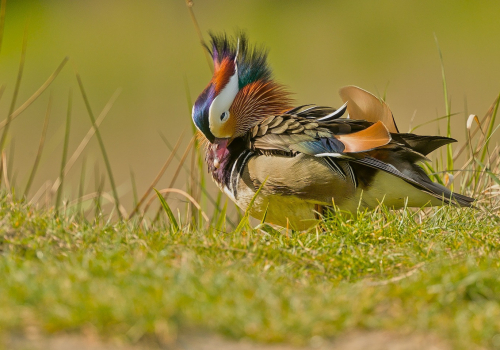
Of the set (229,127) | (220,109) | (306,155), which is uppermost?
(220,109)

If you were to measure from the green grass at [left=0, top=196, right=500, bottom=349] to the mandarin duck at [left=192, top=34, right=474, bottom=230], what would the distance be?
Result: 0.74 meters

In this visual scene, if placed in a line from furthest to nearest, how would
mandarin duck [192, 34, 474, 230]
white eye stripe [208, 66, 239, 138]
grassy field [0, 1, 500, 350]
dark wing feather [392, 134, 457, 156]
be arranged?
white eye stripe [208, 66, 239, 138] → dark wing feather [392, 134, 457, 156] → mandarin duck [192, 34, 474, 230] → grassy field [0, 1, 500, 350]

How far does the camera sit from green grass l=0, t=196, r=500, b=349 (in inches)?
72.2

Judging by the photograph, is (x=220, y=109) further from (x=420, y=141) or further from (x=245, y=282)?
(x=245, y=282)

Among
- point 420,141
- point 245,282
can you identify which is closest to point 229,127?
point 420,141

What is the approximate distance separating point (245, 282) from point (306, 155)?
1.65 meters

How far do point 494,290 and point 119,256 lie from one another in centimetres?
131

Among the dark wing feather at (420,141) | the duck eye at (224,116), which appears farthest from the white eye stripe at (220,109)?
the dark wing feather at (420,141)

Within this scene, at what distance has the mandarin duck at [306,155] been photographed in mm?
3645

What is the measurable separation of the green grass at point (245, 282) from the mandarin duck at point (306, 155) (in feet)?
2.41

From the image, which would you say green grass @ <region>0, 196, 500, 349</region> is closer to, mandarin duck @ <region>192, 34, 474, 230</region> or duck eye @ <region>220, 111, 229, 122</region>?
mandarin duck @ <region>192, 34, 474, 230</region>

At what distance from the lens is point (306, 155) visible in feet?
12.0

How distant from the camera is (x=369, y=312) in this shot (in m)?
1.97

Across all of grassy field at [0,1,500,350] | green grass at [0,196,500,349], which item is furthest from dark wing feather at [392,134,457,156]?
green grass at [0,196,500,349]
